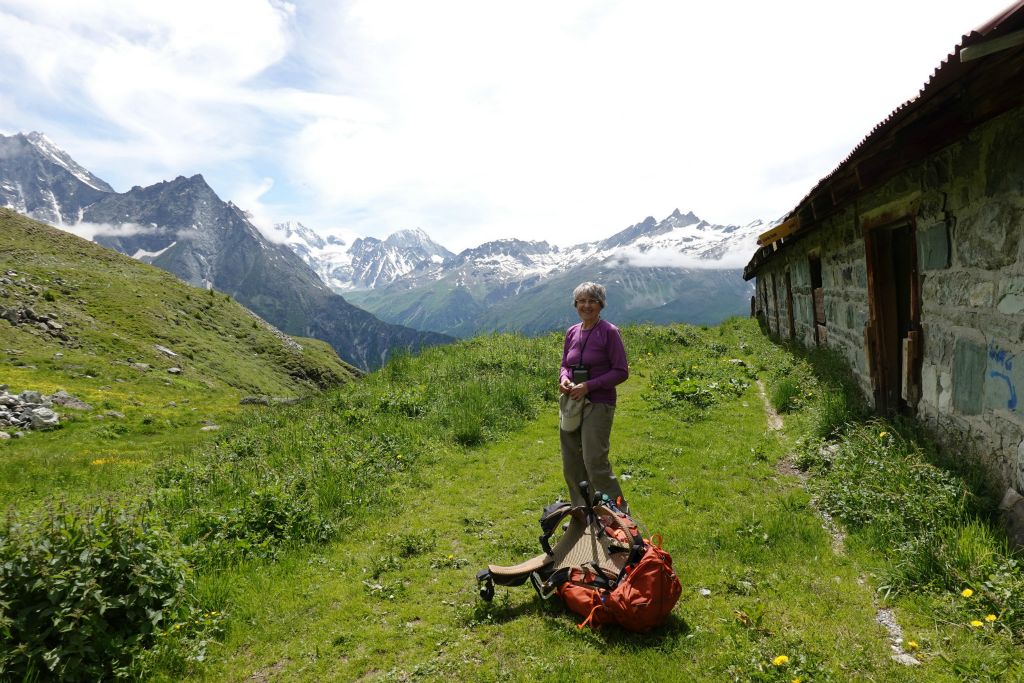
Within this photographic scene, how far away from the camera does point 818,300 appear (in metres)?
11.9

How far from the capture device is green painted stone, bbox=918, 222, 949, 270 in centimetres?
539

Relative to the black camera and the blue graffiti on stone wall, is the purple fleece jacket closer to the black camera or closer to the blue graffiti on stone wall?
the black camera

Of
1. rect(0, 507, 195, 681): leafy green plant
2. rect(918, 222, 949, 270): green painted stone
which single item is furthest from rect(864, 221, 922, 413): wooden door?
rect(0, 507, 195, 681): leafy green plant

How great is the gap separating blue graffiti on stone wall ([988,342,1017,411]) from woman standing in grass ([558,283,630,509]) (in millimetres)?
3186

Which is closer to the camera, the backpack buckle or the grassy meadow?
the grassy meadow

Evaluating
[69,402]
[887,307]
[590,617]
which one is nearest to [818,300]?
[887,307]

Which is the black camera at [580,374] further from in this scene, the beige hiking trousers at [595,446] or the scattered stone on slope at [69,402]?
the scattered stone on slope at [69,402]

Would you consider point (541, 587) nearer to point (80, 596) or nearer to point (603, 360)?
point (603, 360)

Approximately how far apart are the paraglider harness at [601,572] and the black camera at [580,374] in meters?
1.20

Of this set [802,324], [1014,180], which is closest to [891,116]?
[1014,180]

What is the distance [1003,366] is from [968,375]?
623 mm

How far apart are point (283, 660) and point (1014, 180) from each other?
7106 mm

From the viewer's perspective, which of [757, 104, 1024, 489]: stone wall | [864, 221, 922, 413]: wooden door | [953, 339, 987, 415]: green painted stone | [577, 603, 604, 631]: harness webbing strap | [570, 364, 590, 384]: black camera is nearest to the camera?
[577, 603, 604, 631]: harness webbing strap

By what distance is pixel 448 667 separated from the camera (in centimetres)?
370
